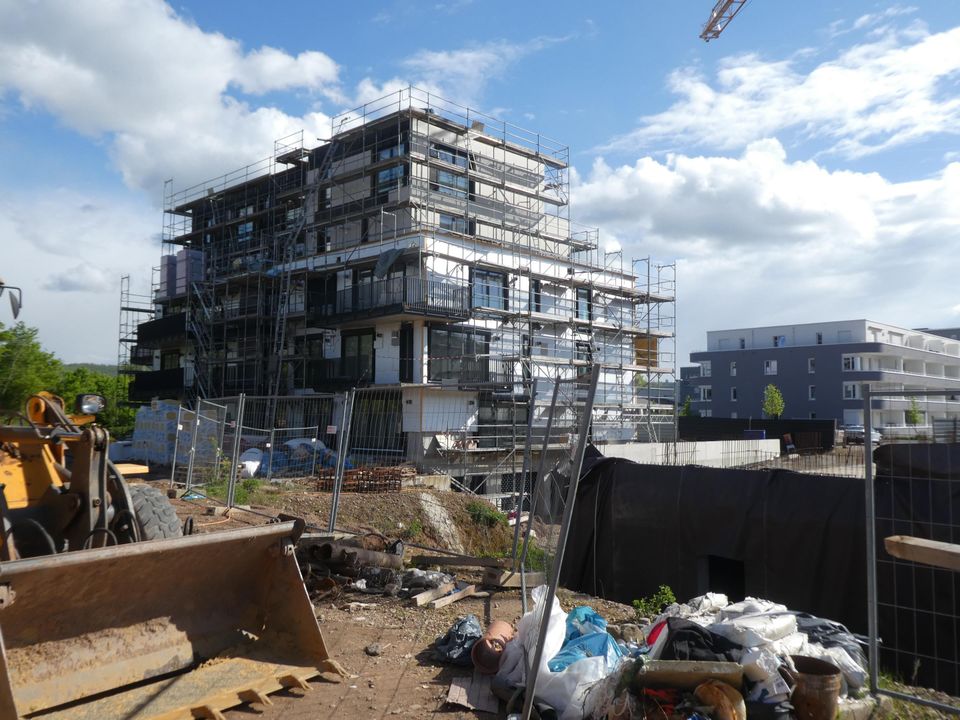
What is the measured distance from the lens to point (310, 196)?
34.4 meters

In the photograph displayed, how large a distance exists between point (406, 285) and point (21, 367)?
46.2 feet

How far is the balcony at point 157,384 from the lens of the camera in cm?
3881

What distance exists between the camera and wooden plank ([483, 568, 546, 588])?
756cm

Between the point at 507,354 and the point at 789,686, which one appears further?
the point at 507,354

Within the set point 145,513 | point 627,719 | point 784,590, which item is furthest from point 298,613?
point 784,590

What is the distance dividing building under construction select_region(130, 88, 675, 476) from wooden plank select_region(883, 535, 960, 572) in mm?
19315

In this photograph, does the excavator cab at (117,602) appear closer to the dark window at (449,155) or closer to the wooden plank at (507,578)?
the wooden plank at (507,578)

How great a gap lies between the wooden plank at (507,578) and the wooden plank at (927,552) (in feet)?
12.1

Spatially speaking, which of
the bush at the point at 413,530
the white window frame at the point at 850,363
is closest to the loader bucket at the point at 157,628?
the bush at the point at 413,530

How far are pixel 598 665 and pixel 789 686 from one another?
111 cm

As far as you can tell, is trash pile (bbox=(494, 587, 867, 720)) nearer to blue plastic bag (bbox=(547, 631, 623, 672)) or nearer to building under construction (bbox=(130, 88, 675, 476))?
blue plastic bag (bbox=(547, 631, 623, 672))

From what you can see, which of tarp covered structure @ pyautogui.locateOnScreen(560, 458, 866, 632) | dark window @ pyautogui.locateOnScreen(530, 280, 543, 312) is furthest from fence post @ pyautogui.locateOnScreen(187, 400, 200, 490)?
dark window @ pyautogui.locateOnScreen(530, 280, 543, 312)

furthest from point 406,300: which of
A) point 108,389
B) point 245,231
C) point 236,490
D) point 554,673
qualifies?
point 108,389

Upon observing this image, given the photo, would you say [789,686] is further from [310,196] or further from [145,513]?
A: [310,196]
